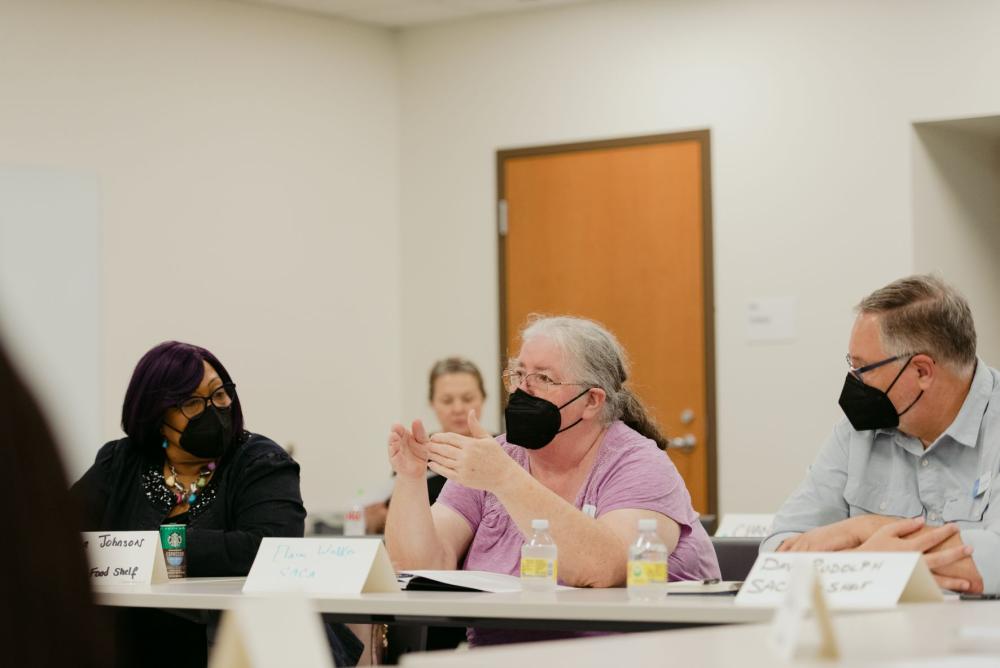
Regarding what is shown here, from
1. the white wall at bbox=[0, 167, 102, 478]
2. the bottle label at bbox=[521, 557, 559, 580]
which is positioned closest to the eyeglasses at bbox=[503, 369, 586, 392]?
the bottle label at bbox=[521, 557, 559, 580]

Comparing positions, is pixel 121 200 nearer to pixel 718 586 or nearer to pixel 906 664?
pixel 718 586

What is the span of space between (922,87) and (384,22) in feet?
9.03

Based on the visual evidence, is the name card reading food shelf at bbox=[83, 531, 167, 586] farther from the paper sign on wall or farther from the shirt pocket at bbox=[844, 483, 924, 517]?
the paper sign on wall

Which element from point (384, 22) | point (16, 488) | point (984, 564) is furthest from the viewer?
point (384, 22)

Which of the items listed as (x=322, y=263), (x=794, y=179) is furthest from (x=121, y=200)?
(x=794, y=179)

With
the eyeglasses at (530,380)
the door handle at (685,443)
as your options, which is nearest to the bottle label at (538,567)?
the eyeglasses at (530,380)

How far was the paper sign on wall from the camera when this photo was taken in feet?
3.85

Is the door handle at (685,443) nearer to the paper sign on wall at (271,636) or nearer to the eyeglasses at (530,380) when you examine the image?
the eyeglasses at (530,380)

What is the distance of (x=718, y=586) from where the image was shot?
8.70 feet

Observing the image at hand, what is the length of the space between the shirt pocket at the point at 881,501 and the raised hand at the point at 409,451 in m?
0.99

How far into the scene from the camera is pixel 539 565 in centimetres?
268

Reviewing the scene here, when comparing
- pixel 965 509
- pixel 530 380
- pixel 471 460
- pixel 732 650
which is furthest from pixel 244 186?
pixel 732 650

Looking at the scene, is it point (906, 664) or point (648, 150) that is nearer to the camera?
point (906, 664)

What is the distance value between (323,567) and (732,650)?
1371 mm
